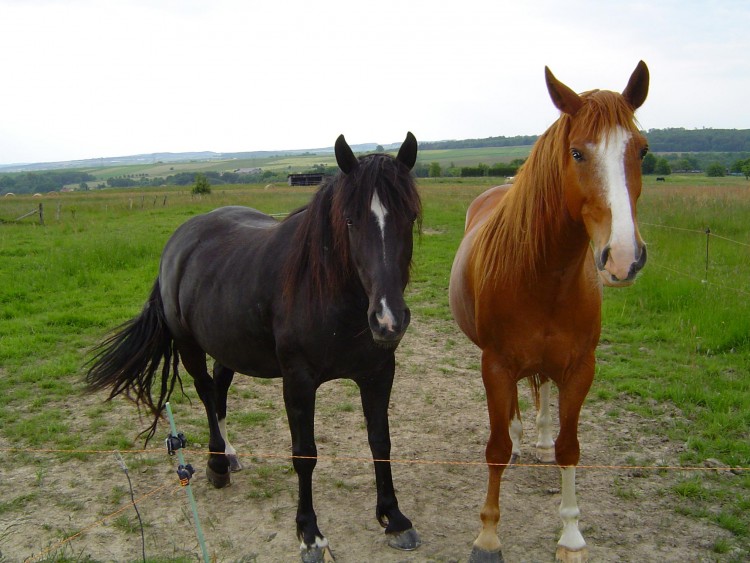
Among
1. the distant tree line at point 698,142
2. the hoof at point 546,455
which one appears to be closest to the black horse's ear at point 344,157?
the hoof at point 546,455

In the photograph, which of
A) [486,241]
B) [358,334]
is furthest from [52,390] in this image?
[486,241]

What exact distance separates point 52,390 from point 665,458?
5.37 metres

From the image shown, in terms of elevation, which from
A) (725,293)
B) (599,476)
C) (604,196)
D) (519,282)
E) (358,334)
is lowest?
(599,476)

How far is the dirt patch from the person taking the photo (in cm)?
315

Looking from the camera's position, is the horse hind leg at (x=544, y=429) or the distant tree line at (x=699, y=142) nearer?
the horse hind leg at (x=544, y=429)

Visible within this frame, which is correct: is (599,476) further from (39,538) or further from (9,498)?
(9,498)

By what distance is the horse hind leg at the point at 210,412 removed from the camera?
3846 millimetres

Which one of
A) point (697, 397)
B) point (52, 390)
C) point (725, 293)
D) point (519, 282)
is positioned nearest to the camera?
point (519, 282)

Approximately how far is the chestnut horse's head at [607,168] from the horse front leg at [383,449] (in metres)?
1.42

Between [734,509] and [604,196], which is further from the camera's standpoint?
[734,509]

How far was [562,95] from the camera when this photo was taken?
2387 millimetres

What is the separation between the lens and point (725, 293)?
688cm

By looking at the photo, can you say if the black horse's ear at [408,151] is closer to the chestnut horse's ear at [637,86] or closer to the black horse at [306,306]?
the black horse at [306,306]

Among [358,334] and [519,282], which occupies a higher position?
[519,282]
